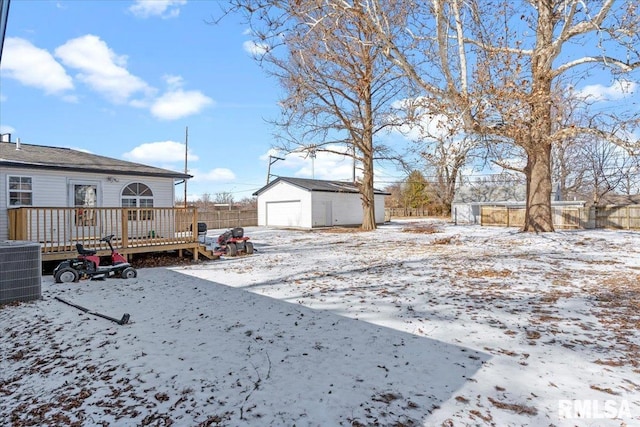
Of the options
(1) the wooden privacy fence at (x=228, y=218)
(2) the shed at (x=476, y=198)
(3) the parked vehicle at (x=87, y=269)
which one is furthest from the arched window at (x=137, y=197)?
(2) the shed at (x=476, y=198)

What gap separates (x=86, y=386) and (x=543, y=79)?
12115mm

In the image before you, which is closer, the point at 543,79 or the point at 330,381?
the point at 330,381

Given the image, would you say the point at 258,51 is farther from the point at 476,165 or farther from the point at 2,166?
the point at 476,165

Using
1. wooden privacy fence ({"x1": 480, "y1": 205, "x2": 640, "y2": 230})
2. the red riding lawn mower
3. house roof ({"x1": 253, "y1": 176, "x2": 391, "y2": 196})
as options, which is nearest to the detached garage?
house roof ({"x1": 253, "y1": 176, "x2": 391, "y2": 196})

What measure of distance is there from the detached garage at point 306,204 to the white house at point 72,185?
12.6 m

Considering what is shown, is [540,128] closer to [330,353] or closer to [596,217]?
[330,353]

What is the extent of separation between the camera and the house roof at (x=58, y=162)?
29.6 ft

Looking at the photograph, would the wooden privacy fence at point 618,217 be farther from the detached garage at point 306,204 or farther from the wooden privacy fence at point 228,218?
the wooden privacy fence at point 228,218

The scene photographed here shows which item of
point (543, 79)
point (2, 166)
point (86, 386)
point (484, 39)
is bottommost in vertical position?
point (86, 386)

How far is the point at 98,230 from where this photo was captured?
9.90 m

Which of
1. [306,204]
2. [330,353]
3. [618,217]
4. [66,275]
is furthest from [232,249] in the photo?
[618,217]

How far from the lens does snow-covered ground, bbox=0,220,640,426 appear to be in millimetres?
2391

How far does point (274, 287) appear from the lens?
625 cm

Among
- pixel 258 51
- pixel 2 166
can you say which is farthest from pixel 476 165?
pixel 2 166
